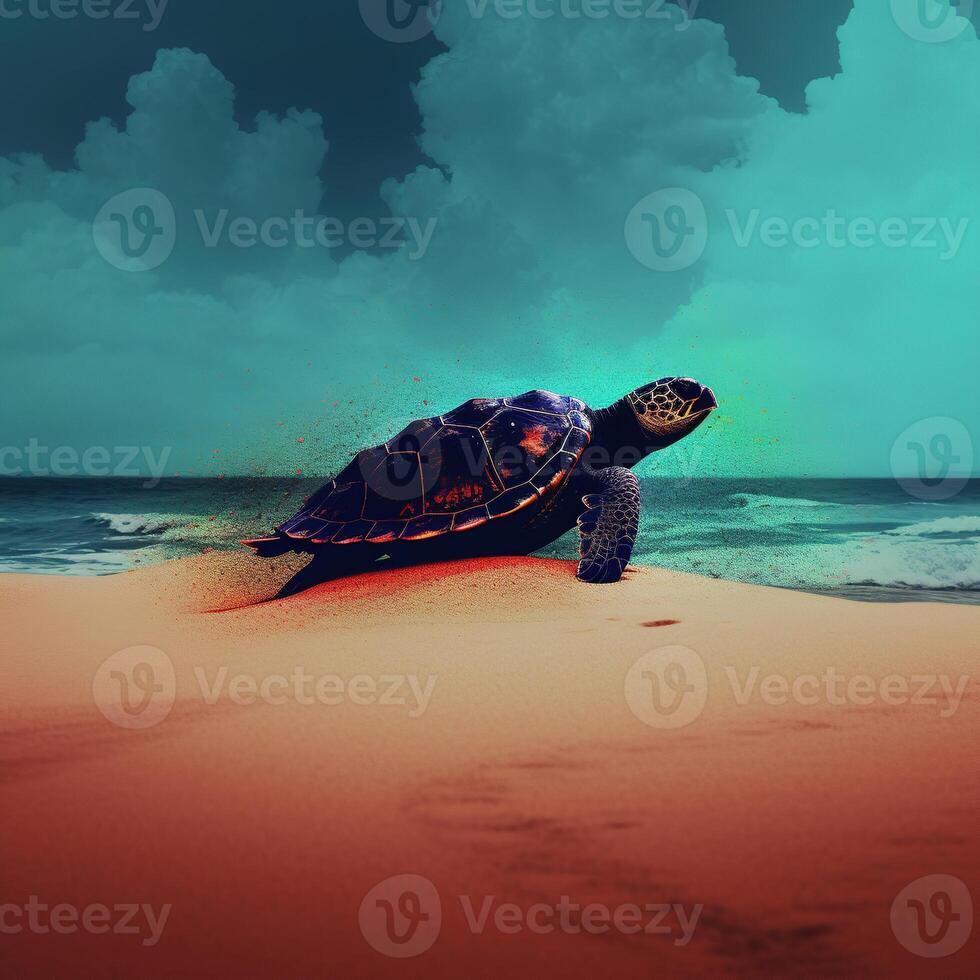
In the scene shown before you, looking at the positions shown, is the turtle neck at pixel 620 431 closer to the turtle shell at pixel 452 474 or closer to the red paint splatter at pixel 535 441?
the turtle shell at pixel 452 474

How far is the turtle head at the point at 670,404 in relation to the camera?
6.61 meters

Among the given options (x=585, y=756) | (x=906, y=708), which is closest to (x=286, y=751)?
(x=585, y=756)

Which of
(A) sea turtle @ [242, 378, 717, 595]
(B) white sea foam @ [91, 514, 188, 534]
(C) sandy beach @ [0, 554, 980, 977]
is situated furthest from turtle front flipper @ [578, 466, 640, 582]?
(B) white sea foam @ [91, 514, 188, 534]

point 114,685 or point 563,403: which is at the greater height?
point 563,403

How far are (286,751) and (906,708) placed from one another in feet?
8.33

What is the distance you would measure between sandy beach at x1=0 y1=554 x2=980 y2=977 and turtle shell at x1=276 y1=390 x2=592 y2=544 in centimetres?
181

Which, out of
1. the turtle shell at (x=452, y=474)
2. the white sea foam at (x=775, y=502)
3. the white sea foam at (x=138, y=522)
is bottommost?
the white sea foam at (x=138, y=522)

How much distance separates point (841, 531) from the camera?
15102mm

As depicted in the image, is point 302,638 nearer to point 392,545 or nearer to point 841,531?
point 392,545

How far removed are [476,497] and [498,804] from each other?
3678 mm

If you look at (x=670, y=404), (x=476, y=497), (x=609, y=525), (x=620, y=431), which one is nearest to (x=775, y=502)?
(x=670, y=404)

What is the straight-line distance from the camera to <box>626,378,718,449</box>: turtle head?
260 inches

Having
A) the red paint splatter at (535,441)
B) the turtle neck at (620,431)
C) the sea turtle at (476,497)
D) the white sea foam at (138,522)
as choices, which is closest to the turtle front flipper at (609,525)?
the sea turtle at (476,497)

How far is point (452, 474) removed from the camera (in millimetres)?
5551
